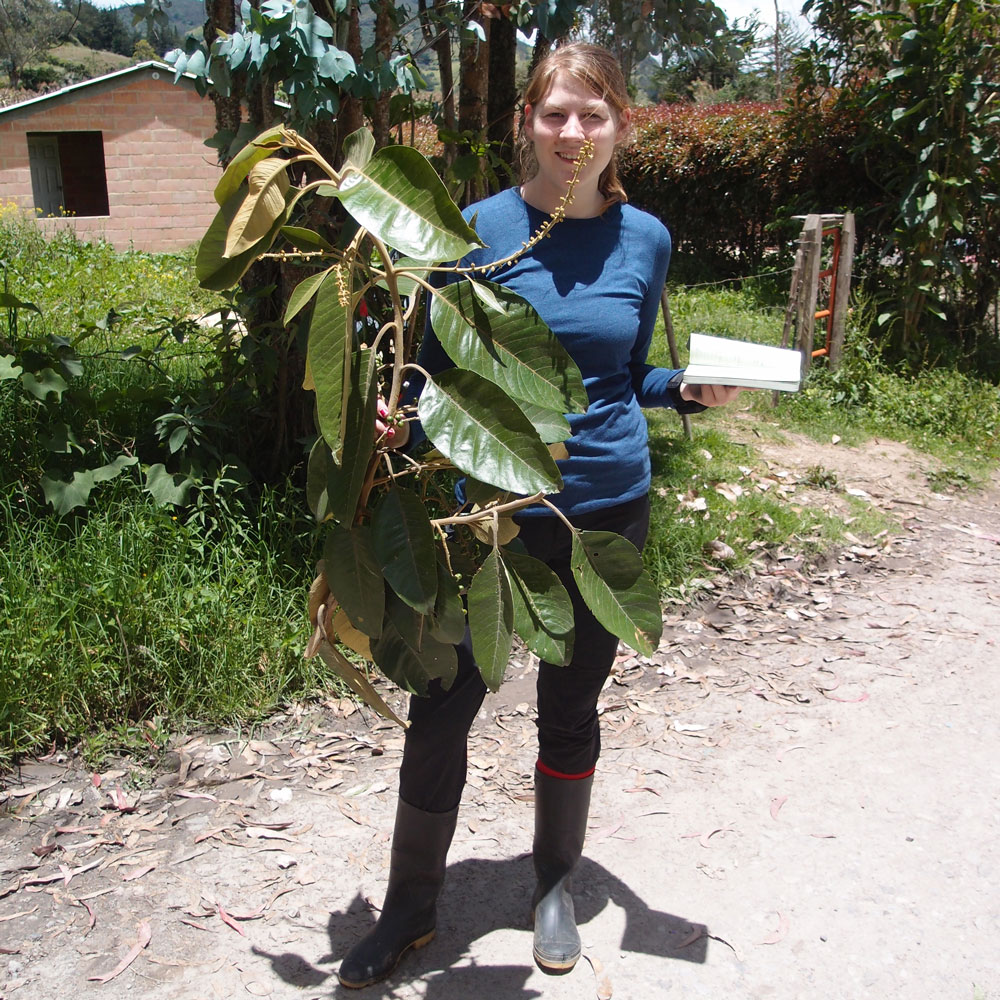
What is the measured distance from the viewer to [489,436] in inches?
64.2

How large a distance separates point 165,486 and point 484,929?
6.77 ft

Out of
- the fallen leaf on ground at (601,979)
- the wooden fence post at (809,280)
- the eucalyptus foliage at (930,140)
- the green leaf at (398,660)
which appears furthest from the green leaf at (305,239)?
the eucalyptus foliage at (930,140)

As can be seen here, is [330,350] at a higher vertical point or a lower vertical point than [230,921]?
higher

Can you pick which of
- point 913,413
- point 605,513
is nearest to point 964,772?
point 605,513

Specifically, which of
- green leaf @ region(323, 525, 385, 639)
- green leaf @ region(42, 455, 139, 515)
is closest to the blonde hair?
green leaf @ region(323, 525, 385, 639)

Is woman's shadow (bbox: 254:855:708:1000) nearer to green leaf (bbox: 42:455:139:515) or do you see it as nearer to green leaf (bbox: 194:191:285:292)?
green leaf (bbox: 194:191:285:292)

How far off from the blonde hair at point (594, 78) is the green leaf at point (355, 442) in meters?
0.91

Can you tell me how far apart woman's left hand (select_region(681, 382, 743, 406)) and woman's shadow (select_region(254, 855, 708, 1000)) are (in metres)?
1.36

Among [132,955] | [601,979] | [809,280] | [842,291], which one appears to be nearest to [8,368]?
[132,955]

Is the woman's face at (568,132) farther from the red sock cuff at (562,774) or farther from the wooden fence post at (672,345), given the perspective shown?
the wooden fence post at (672,345)

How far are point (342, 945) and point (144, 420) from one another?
8.11 feet

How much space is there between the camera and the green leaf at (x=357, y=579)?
176 cm

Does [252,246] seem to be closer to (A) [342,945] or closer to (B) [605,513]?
(B) [605,513]

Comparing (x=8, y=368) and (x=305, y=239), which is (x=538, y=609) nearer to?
(x=305, y=239)
